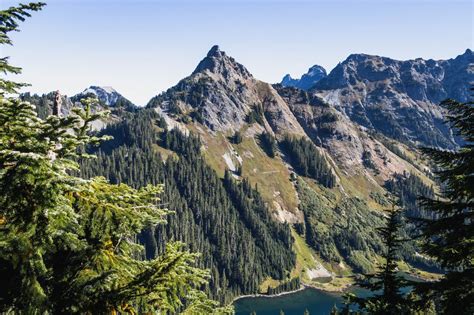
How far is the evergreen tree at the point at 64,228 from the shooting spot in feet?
23.8

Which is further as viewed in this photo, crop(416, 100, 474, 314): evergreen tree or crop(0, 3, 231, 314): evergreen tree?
crop(416, 100, 474, 314): evergreen tree

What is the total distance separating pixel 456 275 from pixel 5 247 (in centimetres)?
1584

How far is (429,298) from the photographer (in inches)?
618

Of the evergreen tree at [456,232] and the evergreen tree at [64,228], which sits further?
the evergreen tree at [456,232]

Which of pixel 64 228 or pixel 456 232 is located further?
pixel 456 232

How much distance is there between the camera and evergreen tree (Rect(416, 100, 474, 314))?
1508 centimetres

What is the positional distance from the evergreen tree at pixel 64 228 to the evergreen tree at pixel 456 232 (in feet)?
35.2

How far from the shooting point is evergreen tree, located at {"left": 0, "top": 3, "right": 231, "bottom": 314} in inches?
286

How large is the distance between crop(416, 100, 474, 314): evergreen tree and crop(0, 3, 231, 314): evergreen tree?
35.2ft

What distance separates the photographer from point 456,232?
1561 centimetres

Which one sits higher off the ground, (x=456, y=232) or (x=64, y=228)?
(x=64, y=228)

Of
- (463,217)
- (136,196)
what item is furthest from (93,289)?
(463,217)

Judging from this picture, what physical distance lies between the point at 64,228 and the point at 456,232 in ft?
48.7

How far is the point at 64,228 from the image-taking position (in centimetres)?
793
